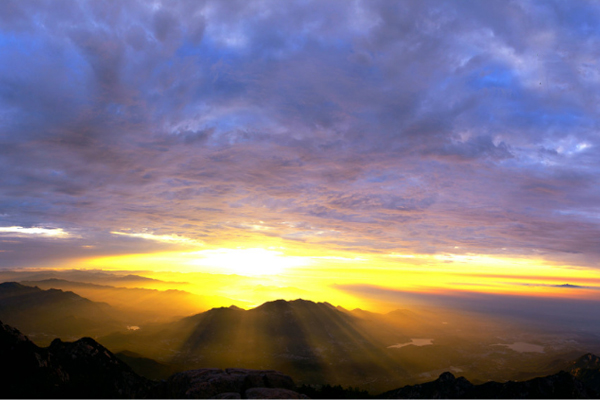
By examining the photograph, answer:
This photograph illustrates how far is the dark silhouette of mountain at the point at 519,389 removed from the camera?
261 ft

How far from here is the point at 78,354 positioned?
77.9 metres

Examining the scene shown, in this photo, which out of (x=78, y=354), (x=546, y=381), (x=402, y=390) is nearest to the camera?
(x=78, y=354)

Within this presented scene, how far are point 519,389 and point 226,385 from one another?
281 ft

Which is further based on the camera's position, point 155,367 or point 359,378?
point 359,378

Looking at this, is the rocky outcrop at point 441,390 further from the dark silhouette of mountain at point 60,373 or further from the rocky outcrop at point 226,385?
the dark silhouette of mountain at point 60,373

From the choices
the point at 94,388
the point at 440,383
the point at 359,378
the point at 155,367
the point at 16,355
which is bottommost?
the point at 359,378

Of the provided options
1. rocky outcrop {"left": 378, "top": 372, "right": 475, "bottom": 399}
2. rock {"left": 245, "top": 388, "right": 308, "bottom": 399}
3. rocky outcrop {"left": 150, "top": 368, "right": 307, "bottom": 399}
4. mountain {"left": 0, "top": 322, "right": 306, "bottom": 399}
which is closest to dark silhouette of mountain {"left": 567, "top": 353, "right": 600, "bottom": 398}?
rocky outcrop {"left": 378, "top": 372, "right": 475, "bottom": 399}

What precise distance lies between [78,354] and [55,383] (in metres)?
22.6

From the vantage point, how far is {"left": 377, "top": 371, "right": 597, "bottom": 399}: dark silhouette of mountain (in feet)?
261

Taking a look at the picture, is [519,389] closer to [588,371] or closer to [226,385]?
[226,385]

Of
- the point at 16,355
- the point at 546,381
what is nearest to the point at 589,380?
the point at 546,381

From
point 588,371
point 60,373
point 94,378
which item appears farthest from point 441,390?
point 588,371

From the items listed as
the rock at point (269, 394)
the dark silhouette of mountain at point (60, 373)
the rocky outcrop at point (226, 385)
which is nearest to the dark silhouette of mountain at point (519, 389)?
the rocky outcrop at point (226, 385)

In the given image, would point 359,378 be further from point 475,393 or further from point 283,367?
point 475,393
